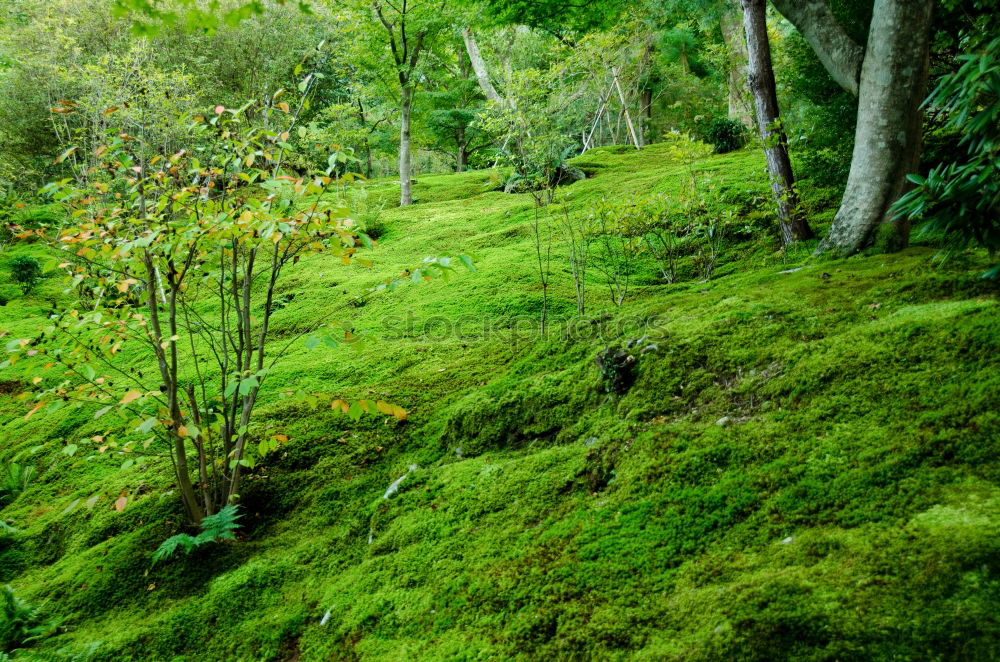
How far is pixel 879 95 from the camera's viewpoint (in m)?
3.85

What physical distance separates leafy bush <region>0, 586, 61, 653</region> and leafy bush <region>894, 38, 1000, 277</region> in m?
4.17

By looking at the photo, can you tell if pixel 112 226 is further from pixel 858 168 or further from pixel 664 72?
pixel 664 72

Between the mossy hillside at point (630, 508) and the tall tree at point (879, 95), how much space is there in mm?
508

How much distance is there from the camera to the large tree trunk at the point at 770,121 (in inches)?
210

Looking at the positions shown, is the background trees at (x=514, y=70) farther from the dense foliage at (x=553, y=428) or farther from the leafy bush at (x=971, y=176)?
the leafy bush at (x=971, y=176)

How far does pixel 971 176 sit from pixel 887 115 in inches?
114

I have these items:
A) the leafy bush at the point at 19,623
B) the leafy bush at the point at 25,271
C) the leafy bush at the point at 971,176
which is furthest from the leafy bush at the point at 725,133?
the leafy bush at the point at 25,271

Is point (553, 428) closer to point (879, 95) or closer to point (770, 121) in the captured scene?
point (879, 95)

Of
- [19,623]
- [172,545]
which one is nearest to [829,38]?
[172,545]

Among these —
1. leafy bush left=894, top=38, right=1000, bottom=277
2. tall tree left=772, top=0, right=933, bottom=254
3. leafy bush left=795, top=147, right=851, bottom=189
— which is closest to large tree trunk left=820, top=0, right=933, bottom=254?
tall tree left=772, top=0, right=933, bottom=254

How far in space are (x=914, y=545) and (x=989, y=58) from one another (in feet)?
4.33

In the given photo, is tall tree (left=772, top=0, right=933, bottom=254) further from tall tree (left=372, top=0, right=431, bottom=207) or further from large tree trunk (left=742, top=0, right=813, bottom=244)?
tall tree (left=372, top=0, right=431, bottom=207)

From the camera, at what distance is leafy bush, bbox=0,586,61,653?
2.70 meters

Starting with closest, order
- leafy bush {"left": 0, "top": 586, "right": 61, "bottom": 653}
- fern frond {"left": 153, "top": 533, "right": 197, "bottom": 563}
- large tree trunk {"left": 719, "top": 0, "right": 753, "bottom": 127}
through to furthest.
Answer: leafy bush {"left": 0, "top": 586, "right": 61, "bottom": 653} < fern frond {"left": 153, "top": 533, "right": 197, "bottom": 563} < large tree trunk {"left": 719, "top": 0, "right": 753, "bottom": 127}
